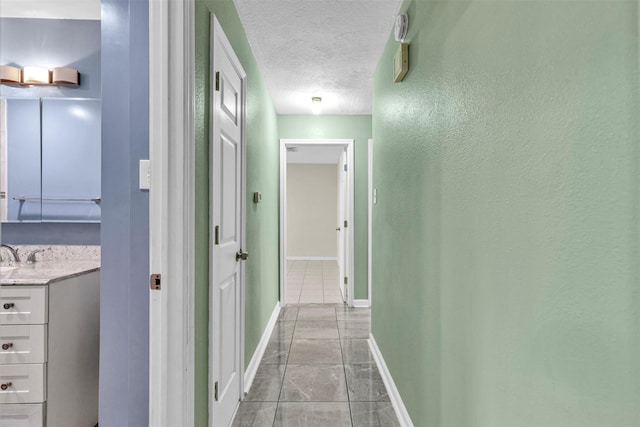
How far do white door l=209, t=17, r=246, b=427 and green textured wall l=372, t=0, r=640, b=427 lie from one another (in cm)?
96

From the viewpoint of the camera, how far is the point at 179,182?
1.33 meters

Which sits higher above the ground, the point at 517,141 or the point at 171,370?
the point at 517,141

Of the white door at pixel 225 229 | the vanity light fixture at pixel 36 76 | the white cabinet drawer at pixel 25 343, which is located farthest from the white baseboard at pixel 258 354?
the vanity light fixture at pixel 36 76

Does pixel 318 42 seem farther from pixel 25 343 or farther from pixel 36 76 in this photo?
pixel 25 343

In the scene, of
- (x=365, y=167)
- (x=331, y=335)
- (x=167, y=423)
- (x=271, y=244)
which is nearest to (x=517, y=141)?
(x=167, y=423)

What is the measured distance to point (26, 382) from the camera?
168cm

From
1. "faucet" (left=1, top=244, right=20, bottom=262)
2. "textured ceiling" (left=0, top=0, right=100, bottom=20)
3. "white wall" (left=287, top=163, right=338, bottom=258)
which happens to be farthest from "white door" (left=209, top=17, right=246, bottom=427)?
"white wall" (left=287, top=163, right=338, bottom=258)

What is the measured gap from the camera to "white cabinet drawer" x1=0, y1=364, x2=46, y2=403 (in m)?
1.67

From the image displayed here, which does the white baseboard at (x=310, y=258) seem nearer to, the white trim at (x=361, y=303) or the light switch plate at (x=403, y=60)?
the white trim at (x=361, y=303)

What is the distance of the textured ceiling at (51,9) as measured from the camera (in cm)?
219

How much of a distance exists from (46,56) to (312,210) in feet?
22.7

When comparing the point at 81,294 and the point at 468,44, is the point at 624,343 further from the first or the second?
the point at 81,294

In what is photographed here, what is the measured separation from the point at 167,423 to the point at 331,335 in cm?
224

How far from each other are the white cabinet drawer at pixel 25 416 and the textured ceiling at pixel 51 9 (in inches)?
86.9
